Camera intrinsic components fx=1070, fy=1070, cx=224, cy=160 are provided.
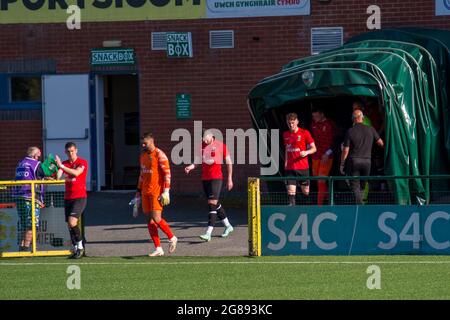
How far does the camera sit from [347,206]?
51.6 feet

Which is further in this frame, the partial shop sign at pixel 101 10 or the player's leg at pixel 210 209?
the partial shop sign at pixel 101 10

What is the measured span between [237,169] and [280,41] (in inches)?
110

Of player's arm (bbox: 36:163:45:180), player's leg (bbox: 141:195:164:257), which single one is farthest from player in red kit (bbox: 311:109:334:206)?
player's arm (bbox: 36:163:45:180)

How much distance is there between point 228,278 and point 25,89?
11.4m

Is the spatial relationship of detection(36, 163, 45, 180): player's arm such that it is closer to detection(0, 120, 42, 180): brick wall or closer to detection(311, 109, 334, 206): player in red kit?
detection(311, 109, 334, 206): player in red kit

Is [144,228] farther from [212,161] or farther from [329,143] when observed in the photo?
[329,143]

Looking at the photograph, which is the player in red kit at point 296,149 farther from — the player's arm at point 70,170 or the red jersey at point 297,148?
the player's arm at point 70,170

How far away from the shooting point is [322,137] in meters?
18.9

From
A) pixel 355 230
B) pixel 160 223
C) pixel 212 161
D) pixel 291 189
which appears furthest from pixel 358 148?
pixel 160 223

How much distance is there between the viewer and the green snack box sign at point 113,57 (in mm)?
22609

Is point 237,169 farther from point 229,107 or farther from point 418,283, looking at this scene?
point 418,283

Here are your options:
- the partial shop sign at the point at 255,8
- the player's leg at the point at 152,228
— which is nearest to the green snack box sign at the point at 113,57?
the partial shop sign at the point at 255,8

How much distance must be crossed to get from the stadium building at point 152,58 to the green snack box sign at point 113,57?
21mm

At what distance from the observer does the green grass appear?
38.8 ft
